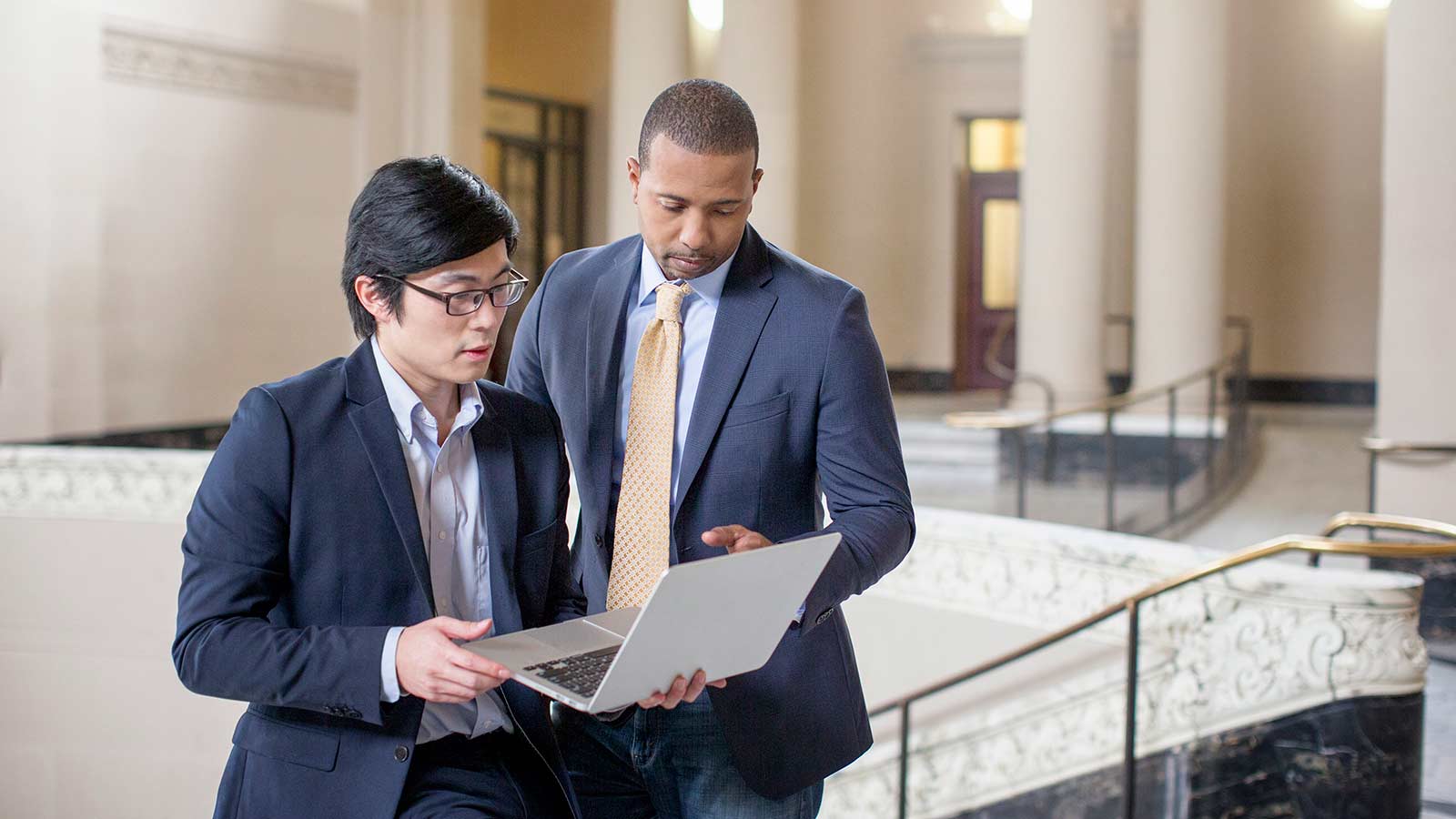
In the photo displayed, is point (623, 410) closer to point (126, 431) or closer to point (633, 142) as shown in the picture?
point (126, 431)

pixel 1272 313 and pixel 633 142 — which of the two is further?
pixel 1272 313

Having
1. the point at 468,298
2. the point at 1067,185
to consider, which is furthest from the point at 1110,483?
the point at 468,298

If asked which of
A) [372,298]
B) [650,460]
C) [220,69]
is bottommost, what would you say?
[650,460]

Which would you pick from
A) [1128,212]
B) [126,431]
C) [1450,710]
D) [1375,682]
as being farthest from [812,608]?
[1128,212]

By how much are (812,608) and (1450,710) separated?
156 inches

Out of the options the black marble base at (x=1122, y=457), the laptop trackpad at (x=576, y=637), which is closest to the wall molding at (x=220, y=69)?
the black marble base at (x=1122, y=457)

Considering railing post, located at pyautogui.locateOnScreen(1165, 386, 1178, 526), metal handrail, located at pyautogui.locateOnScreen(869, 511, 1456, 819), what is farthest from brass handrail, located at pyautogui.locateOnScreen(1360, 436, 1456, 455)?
railing post, located at pyautogui.locateOnScreen(1165, 386, 1178, 526)

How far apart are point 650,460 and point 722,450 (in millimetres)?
126

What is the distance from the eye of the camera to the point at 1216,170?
1115 cm

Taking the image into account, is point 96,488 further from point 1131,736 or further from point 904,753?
point 1131,736

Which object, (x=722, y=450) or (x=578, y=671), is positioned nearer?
(x=578, y=671)

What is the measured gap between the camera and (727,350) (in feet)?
7.43

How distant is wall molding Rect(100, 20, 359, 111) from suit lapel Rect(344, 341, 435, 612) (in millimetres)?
8559

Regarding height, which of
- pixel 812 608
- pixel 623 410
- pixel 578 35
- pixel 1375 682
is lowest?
pixel 1375 682
